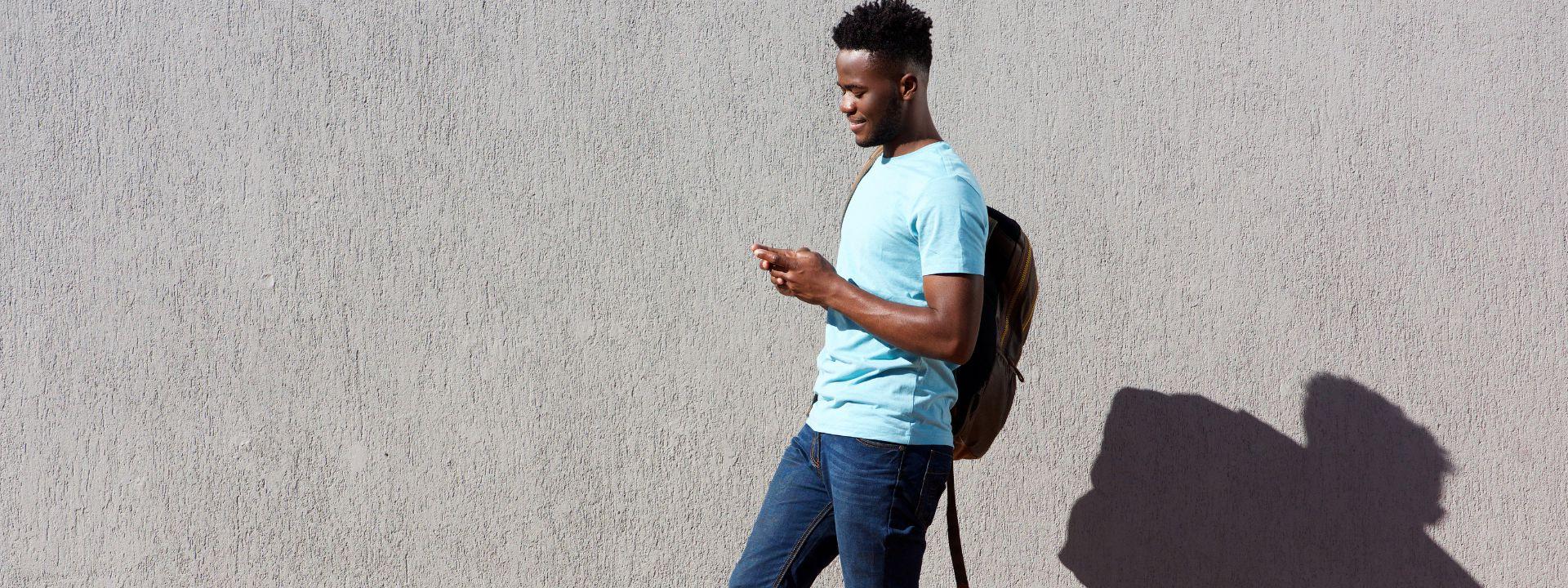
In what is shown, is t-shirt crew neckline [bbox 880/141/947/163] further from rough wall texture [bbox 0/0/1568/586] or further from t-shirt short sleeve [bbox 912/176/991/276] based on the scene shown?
rough wall texture [bbox 0/0/1568/586]

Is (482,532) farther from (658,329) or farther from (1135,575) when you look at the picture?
(1135,575)

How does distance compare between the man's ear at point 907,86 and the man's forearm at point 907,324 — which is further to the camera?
the man's ear at point 907,86

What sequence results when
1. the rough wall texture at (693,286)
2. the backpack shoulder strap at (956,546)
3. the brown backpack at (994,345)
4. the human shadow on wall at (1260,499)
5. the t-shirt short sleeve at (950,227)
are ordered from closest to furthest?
the t-shirt short sleeve at (950,227) → the brown backpack at (994,345) → the backpack shoulder strap at (956,546) → the rough wall texture at (693,286) → the human shadow on wall at (1260,499)

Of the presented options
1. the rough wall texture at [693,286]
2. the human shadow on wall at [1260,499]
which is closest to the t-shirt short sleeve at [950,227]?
the rough wall texture at [693,286]

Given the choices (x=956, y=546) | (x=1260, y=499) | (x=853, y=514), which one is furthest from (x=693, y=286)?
(x=1260, y=499)

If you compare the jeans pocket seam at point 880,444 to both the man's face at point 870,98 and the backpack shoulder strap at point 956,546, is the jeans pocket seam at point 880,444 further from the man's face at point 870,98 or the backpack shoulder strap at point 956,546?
the man's face at point 870,98

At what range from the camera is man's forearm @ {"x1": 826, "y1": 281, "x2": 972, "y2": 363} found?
1.80 meters

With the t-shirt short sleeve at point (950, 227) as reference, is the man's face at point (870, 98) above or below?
above

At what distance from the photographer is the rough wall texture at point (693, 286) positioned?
284 cm

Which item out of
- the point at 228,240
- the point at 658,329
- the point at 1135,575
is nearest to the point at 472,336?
the point at 658,329

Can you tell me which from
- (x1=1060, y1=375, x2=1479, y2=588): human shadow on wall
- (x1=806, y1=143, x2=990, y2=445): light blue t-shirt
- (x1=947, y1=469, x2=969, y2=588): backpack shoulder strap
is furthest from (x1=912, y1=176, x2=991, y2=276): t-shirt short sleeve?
(x1=1060, y1=375, x2=1479, y2=588): human shadow on wall

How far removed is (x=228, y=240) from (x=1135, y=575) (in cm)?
253

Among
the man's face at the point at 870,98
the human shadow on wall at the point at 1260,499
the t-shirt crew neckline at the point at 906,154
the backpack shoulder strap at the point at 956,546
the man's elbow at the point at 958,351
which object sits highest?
the man's face at the point at 870,98

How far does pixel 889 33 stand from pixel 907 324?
20.0 inches
